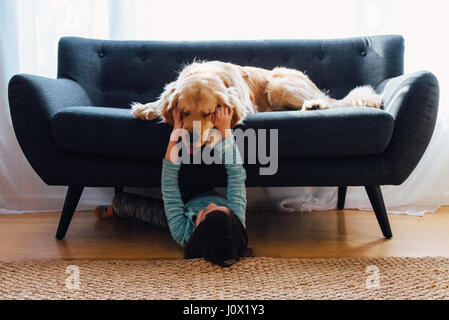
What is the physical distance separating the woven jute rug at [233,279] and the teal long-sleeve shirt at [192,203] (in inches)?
6.0

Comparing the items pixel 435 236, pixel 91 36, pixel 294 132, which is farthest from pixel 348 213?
pixel 91 36

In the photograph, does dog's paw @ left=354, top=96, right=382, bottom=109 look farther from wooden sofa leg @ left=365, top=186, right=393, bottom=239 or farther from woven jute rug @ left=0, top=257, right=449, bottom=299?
woven jute rug @ left=0, top=257, right=449, bottom=299

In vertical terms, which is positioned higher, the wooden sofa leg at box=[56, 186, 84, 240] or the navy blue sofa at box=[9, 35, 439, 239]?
the navy blue sofa at box=[9, 35, 439, 239]

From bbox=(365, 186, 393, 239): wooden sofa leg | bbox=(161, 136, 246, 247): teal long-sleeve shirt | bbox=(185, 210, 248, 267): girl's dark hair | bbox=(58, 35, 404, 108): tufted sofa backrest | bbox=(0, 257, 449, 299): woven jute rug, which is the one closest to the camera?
bbox=(0, 257, 449, 299): woven jute rug

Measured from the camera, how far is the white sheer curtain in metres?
2.47

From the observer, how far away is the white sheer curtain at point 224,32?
8.11 ft

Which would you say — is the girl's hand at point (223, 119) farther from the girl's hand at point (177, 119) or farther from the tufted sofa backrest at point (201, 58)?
the tufted sofa backrest at point (201, 58)

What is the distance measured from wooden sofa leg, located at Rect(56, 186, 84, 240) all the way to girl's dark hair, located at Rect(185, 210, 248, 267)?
0.71 meters

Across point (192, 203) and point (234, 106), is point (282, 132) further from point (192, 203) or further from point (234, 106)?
point (192, 203)

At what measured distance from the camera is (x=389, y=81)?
6.61ft

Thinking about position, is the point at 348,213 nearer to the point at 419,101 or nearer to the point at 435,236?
the point at 435,236

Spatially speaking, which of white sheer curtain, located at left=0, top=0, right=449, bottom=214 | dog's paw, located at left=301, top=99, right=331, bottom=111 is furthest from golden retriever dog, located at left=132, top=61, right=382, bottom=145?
white sheer curtain, located at left=0, top=0, right=449, bottom=214

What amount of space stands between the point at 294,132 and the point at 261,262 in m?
0.56

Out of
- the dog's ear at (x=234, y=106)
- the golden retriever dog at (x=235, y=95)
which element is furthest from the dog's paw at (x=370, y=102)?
the dog's ear at (x=234, y=106)
